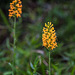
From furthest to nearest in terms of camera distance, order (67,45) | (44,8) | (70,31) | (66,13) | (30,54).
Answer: (44,8), (66,13), (70,31), (67,45), (30,54)

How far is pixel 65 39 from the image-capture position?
13.1ft

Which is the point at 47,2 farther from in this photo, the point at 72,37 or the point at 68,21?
the point at 72,37

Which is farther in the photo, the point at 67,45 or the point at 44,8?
the point at 44,8

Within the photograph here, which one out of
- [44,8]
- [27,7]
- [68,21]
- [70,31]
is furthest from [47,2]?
[70,31]

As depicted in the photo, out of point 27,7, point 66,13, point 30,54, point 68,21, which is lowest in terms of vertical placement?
point 30,54

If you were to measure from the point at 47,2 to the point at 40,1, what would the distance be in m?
0.50

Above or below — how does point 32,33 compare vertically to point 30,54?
above

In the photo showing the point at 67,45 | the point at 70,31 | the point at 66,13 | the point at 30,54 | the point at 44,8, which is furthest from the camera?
the point at 44,8

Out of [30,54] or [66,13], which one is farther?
[66,13]

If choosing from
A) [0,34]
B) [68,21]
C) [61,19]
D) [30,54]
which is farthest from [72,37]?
[0,34]

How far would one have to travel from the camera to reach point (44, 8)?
510 centimetres

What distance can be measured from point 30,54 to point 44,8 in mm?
2297

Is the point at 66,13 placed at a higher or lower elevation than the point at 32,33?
higher

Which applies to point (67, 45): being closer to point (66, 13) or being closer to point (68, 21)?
point (68, 21)
